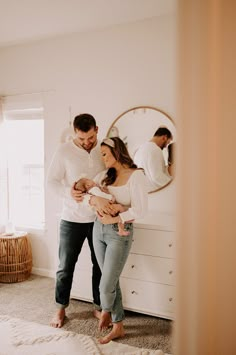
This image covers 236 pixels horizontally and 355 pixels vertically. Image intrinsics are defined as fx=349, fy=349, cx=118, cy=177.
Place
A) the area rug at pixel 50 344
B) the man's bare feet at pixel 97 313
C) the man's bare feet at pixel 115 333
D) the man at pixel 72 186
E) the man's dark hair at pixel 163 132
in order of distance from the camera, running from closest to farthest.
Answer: the area rug at pixel 50 344, the man's bare feet at pixel 115 333, the man at pixel 72 186, the man's bare feet at pixel 97 313, the man's dark hair at pixel 163 132

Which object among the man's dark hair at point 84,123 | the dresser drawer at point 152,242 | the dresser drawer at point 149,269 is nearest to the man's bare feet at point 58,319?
the dresser drawer at point 149,269

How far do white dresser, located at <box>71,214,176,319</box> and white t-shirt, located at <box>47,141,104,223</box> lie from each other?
444mm

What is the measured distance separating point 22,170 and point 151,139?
5.44 feet

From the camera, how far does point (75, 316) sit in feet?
8.96

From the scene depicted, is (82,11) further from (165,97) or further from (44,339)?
(44,339)

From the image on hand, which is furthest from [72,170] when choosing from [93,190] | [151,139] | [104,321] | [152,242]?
[104,321]

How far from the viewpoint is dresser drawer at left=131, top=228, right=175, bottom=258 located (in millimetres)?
2564

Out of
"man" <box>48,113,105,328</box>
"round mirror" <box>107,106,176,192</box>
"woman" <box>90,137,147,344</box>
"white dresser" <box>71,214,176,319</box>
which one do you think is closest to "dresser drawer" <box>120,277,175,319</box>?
"white dresser" <box>71,214,176,319</box>

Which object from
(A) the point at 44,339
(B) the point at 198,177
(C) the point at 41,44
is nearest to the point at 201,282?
(B) the point at 198,177

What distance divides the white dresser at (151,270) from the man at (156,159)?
0.39 m

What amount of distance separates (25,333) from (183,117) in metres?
2.28

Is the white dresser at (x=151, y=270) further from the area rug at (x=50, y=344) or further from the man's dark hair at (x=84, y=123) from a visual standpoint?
the man's dark hair at (x=84, y=123)

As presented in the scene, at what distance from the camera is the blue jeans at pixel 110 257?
2.27 metres

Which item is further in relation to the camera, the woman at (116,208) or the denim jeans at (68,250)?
the denim jeans at (68,250)
